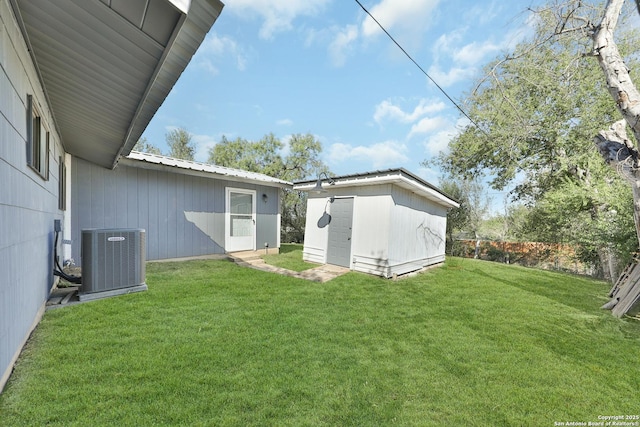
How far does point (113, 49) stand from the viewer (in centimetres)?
189

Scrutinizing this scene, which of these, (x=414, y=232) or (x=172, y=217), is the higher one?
(x=172, y=217)

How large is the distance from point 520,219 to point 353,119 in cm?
1114

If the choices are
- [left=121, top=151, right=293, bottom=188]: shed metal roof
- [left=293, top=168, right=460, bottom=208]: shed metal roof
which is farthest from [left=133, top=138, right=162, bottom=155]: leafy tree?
[left=293, top=168, right=460, bottom=208]: shed metal roof

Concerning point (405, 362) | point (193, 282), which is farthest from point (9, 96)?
point (405, 362)

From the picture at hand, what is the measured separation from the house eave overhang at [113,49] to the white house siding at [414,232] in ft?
16.7

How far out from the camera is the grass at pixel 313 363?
171cm

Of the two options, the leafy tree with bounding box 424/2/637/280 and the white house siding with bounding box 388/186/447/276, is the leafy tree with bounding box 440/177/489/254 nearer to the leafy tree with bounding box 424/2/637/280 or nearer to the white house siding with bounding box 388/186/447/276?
the leafy tree with bounding box 424/2/637/280

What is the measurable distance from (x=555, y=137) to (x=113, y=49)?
12.9 metres

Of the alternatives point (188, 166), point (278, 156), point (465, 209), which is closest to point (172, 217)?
point (188, 166)

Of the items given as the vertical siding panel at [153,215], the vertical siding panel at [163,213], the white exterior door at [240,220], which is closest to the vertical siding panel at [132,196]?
the vertical siding panel at [153,215]

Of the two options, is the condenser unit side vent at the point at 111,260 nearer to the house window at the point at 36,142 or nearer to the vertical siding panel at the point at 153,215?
the house window at the point at 36,142

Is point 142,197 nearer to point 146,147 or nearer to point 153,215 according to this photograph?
point 153,215

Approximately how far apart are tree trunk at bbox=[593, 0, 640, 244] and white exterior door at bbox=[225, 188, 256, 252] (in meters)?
7.77

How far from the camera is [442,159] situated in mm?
13289
